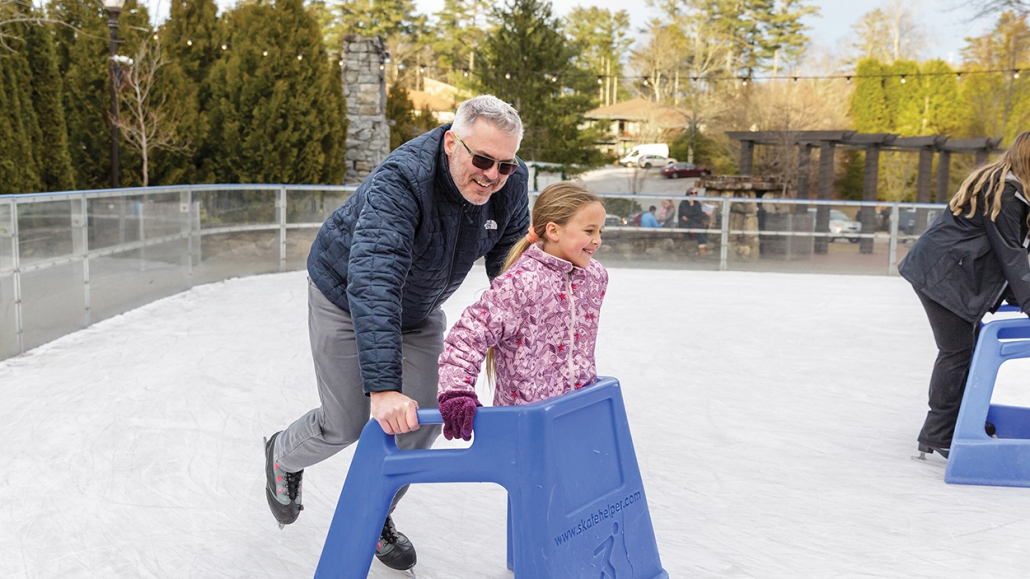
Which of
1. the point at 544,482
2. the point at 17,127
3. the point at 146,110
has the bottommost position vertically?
the point at 544,482

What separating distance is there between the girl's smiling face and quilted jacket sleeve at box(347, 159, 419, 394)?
32 cm

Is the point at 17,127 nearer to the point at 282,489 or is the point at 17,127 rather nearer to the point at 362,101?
the point at 362,101

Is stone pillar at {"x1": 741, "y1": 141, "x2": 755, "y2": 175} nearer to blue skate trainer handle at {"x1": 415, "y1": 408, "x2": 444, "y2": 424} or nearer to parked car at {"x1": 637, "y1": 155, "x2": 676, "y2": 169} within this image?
blue skate trainer handle at {"x1": 415, "y1": 408, "x2": 444, "y2": 424}

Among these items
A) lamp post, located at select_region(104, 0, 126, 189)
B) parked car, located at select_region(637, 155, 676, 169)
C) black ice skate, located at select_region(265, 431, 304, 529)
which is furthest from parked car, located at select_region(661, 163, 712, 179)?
black ice skate, located at select_region(265, 431, 304, 529)

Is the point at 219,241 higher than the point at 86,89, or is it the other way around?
the point at 86,89

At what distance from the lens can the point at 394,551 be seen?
2.48 m

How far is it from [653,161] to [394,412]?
120ft

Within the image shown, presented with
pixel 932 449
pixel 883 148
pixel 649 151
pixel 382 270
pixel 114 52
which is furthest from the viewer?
pixel 649 151

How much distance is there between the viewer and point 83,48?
45.6 feet

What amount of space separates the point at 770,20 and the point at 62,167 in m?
41.0

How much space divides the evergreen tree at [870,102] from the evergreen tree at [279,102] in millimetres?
19926

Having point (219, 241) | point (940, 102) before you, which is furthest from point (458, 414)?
point (940, 102)

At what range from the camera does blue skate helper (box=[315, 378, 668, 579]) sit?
1878 mm

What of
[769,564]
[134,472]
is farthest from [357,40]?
[769,564]
